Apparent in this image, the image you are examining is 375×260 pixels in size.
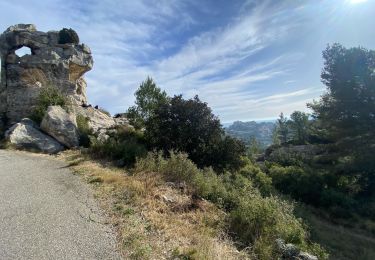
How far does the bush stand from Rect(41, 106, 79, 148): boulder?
1125cm

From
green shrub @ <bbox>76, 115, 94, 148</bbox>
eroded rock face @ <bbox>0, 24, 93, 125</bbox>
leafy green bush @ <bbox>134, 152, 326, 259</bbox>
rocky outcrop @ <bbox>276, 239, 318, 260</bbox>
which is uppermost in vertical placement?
eroded rock face @ <bbox>0, 24, 93, 125</bbox>

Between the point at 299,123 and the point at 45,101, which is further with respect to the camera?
the point at 299,123

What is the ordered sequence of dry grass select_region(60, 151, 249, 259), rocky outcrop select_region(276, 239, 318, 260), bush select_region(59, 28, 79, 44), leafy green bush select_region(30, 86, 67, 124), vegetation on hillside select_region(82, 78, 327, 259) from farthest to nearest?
bush select_region(59, 28, 79, 44)
leafy green bush select_region(30, 86, 67, 124)
vegetation on hillside select_region(82, 78, 327, 259)
rocky outcrop select_region(276, 239, 318, 260)
dry grass select_region(60, 151, 249, 259)

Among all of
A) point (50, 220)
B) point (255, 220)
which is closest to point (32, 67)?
point (50, 220)

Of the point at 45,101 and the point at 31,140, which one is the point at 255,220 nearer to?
the point at 31,140

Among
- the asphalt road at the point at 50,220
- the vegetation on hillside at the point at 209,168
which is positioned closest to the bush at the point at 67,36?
the vegetation on hillside at the point at 209,168

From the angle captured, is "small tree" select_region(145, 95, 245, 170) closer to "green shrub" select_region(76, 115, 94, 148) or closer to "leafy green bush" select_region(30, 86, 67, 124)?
"green shrub" select_region(76, 115, 94, 148)

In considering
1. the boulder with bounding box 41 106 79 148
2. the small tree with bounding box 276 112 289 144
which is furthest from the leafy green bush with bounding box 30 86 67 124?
the small tree with bounding box 276 112 289 144

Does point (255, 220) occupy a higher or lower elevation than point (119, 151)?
lower

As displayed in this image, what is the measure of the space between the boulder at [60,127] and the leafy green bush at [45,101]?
1.30 m

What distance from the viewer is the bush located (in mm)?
27344

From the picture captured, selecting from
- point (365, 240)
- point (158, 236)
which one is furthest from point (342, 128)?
point (158, 236)

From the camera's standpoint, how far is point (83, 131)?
19312 mm

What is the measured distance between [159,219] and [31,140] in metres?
12.7
